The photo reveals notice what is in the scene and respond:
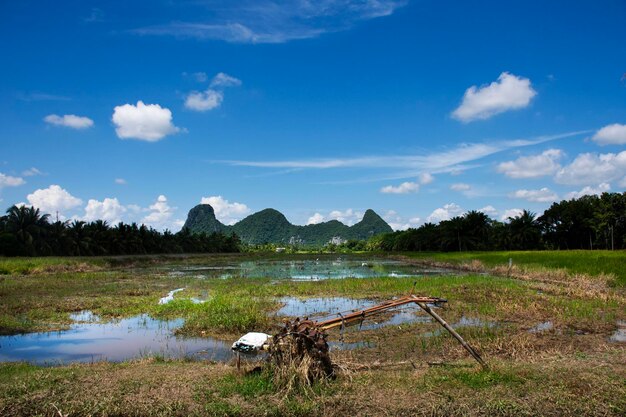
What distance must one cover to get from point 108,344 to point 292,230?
576ft

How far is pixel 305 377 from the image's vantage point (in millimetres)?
6027

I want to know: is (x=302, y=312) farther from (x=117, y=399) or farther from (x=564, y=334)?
(x=117, y=399)

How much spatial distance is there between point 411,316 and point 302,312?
3.61m

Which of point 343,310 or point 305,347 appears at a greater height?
point 305,347

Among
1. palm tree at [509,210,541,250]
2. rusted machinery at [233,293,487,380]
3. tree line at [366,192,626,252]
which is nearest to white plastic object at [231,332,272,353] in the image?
rusted machinery at [233,293,487,380]

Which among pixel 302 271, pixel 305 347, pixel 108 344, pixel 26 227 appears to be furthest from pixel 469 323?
pixel 26 227

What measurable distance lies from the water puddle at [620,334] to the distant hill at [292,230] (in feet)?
530

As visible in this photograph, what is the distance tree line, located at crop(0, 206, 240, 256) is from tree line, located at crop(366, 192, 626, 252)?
1746 inches

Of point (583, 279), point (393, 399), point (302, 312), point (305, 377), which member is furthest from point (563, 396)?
point (583, 279)

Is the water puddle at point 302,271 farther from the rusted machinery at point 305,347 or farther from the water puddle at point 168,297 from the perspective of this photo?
the rusted machinery at point 305,347

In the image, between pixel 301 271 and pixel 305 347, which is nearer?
pixel 305 347

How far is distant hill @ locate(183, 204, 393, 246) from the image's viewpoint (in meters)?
176

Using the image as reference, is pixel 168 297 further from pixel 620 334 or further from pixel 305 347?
pixel 620 334

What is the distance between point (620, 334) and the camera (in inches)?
405
